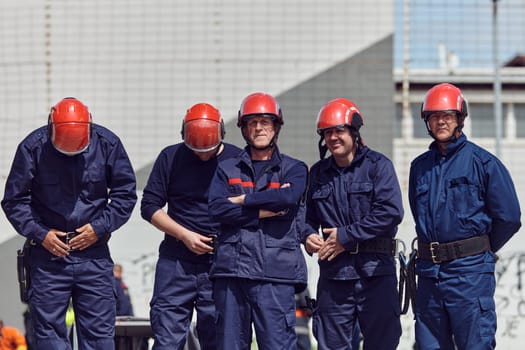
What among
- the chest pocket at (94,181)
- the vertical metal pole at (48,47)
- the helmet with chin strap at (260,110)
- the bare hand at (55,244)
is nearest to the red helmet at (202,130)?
→ the helmet with chin strap at (260,110)

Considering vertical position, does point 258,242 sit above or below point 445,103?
below

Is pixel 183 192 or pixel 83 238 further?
pixel 183 192

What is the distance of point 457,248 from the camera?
24.6 ft

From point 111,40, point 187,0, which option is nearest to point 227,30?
point 187,0

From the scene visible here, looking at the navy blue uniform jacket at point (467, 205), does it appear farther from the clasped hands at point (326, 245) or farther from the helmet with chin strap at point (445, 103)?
the clasped hands at point (326, 245)

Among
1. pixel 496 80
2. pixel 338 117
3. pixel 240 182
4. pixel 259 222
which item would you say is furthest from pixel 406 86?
pixel 259 222

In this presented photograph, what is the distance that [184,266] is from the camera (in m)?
8.24

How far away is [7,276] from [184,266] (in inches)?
313

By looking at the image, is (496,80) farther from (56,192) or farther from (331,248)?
(56,192)

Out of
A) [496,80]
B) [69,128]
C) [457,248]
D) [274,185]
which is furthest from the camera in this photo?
[496,80]

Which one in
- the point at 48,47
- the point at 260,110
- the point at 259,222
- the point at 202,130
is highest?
the point at 48,47

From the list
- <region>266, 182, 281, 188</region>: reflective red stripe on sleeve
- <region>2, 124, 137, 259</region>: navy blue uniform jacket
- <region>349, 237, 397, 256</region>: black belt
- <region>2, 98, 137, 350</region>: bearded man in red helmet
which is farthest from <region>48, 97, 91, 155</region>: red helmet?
<region>349, 237, 397, 256</region>: black belt

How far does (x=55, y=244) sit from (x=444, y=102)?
9.68ft

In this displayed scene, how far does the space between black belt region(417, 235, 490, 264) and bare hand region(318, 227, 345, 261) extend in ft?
2.19
